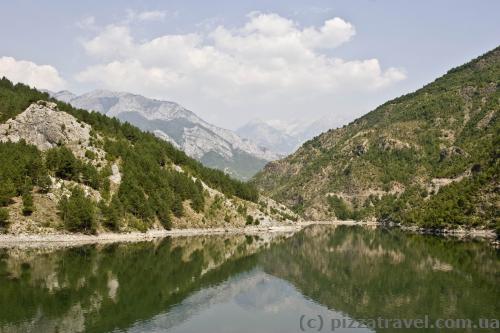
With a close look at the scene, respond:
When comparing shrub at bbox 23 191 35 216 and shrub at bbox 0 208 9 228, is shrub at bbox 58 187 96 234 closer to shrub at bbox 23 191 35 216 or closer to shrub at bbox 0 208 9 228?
shrub at bbox 23 191 35 216

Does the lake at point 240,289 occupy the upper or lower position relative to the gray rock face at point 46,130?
lower

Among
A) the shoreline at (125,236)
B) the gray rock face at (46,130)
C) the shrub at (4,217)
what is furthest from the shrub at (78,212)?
the gray rock face at (46,130)

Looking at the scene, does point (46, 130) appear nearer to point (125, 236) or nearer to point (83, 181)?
point (83, 181)

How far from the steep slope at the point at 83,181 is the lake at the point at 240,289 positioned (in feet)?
52.4

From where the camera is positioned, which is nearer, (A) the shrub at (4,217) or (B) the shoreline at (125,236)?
(A) the shrub at (4,217)

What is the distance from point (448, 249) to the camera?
13300 cm

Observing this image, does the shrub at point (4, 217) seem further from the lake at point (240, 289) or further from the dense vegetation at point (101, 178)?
the lake at point (240, 289)

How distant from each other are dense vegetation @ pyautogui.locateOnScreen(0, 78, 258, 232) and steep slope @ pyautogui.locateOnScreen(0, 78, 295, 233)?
26cm

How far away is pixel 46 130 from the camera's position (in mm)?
162500

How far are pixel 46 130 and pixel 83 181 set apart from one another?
25.9m

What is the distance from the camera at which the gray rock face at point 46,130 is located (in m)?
160

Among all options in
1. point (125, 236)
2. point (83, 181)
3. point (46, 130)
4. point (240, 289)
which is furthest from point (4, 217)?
point (240, 289)

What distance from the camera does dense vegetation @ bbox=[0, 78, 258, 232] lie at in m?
130

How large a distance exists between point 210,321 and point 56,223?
273 ft
